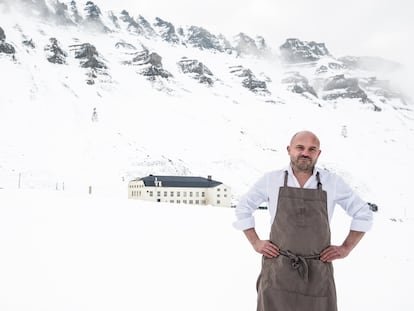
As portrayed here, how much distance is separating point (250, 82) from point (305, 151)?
523ft

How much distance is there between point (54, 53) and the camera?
Result: 4931 inches

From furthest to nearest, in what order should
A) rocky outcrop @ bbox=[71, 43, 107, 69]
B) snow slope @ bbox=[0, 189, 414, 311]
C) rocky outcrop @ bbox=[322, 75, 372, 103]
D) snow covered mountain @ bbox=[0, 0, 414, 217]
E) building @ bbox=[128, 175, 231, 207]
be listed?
rocky outcrop @ bbox=[322, 75, 372, 103] < rocky outcrop @ bbox=[71, 43, 107, 69] < snow covered mountain @ bbox=[0, 0, 414, 217] < building @ bbox=[128, 175, 231, 207] < snow slope @ bbox=[0, 189, 414, 311]

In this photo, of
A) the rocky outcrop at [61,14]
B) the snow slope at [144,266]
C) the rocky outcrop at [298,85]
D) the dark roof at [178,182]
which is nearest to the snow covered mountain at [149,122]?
the rocky outcrop at [298,85]

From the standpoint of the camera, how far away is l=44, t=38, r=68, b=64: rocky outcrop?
123250 millimetres

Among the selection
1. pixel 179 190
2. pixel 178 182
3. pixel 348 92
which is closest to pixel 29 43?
pixel 178 182

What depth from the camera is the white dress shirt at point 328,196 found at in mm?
3912

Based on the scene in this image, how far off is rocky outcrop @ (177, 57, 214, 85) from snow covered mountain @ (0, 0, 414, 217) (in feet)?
1.93

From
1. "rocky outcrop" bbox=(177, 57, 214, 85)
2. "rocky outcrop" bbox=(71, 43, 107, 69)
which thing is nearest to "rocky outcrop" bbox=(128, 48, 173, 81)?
"rocky outcrop" bbox=(177, 57, 214, 85)

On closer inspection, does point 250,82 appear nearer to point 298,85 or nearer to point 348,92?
point 298,85

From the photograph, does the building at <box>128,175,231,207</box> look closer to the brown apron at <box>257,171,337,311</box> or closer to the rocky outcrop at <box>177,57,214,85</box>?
the brown apron at <box>257,171,337,311</box>

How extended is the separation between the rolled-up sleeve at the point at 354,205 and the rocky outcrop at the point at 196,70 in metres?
144

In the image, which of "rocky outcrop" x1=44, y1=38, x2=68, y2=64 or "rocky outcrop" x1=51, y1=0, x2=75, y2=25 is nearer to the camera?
"rocky outcrop" x1=44, y1=38, x2=68, y2=64

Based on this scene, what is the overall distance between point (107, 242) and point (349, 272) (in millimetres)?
5923

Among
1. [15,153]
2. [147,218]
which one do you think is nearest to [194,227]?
[147,218]
